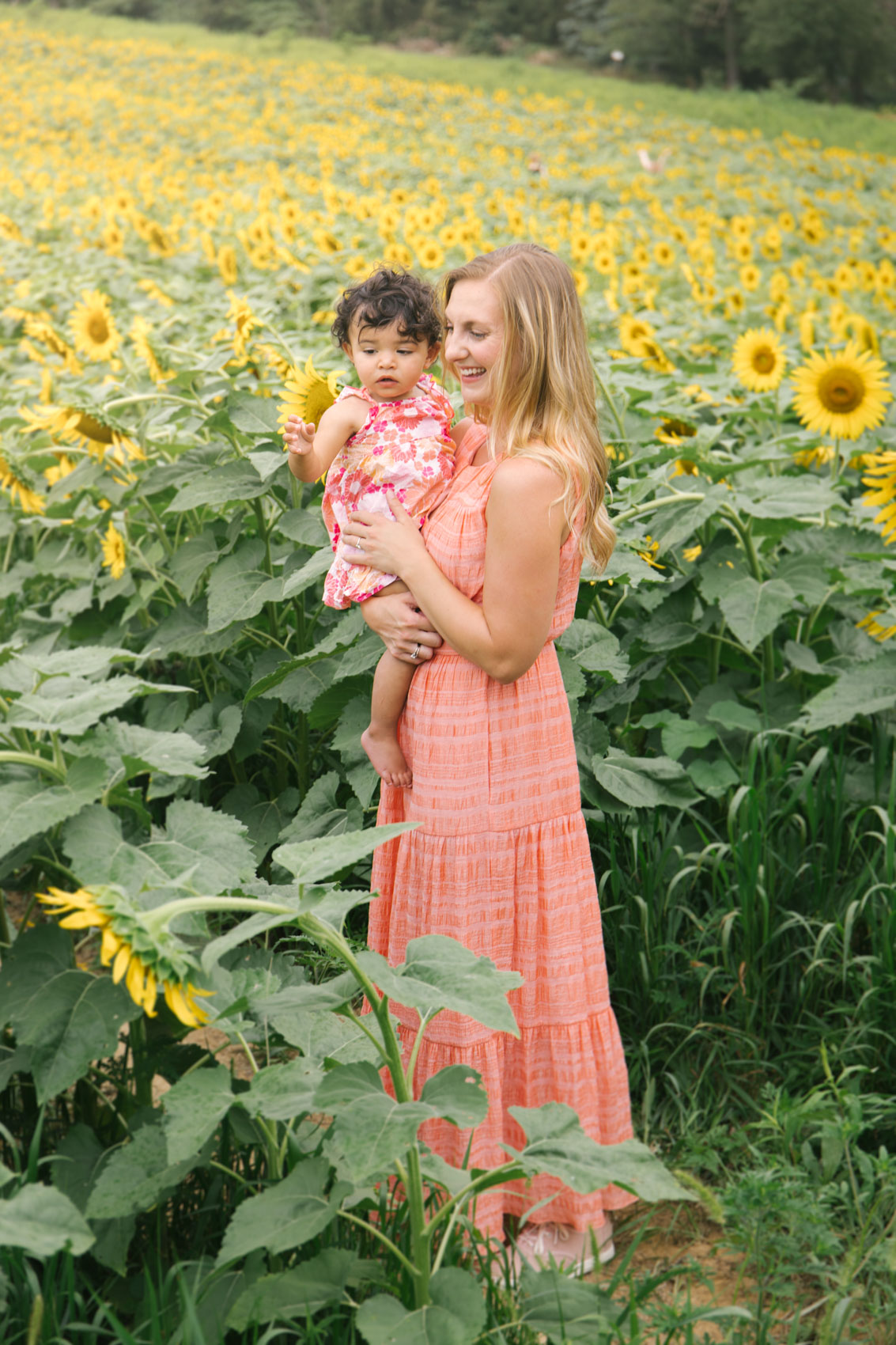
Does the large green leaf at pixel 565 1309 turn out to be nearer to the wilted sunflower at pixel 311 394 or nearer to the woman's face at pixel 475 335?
the woman's face at pixel 475 335

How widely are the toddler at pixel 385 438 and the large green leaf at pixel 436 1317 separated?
853 millimetres

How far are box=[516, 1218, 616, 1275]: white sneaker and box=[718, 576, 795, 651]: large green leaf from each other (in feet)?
4.23

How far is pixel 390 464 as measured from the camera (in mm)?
2037

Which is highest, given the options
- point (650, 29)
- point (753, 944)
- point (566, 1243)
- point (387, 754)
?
point (650, 29)

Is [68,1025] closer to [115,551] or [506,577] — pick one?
[506,577]

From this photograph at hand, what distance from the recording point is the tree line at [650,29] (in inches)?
818

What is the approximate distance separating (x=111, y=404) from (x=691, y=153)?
1584 cm

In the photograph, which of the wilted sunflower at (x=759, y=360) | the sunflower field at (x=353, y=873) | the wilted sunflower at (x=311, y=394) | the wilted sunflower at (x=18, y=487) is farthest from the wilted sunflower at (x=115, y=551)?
the wilted sunflower at (x=759, y=360)

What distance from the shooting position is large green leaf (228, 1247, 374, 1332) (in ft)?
4.95

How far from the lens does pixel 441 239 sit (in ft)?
23.1

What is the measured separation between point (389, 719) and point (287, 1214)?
0.84 m

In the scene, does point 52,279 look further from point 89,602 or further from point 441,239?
point 89,602

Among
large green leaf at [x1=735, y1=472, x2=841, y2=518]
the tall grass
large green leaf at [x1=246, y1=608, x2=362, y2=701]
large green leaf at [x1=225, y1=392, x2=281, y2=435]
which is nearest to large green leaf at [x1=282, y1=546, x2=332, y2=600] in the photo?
large green leaf at [x1=246, y1=608, x2=362, y2=701]

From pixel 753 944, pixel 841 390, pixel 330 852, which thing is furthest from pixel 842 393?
pixel 330 852
